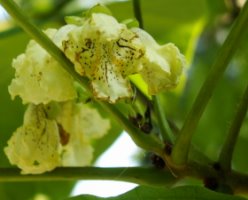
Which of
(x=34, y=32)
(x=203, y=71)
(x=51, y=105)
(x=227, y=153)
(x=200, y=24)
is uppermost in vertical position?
(x=34, y=32)

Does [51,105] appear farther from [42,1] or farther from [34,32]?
[42,1]

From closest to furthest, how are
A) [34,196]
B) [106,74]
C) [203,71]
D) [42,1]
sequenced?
1. [106,74]
2. [34,196]
3. [203,71]
4. [42,1]

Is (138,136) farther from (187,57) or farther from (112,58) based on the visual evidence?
(187,57)

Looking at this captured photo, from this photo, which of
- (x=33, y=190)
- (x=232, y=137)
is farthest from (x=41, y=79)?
(x=33, y=190)

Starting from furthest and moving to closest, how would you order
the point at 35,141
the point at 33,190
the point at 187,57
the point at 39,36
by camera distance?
the point at 187,57 → the point at 33,190 → the point at 35,141 → the point at 39,36

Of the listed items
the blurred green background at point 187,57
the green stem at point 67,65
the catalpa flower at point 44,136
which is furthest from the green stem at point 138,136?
the blurred green background at point 187,57

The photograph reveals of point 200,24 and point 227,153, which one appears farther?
point 200,24

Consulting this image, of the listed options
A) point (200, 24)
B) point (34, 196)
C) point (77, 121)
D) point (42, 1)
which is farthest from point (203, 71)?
point (77, 121)
